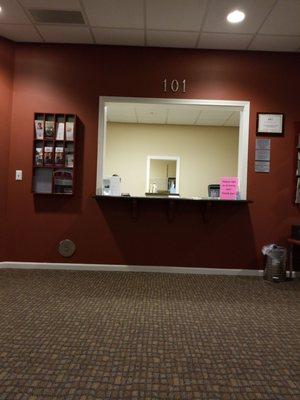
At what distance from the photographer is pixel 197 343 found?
204 centimetres

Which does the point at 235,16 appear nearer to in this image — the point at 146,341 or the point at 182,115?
the point at 182,115

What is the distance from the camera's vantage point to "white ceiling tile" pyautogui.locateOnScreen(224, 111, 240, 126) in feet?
20.5

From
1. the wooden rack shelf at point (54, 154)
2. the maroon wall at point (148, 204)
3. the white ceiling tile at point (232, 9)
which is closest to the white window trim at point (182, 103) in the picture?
the maroon wall at point (148, 204)

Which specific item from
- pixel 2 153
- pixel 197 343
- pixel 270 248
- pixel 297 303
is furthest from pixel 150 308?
pixel 2 153

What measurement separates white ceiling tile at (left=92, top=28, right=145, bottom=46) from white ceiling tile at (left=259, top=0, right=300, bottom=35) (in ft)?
4.75

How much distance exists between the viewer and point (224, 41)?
387cm

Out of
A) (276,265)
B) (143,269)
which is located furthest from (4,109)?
(276,265)

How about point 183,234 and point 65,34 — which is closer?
point 65,34

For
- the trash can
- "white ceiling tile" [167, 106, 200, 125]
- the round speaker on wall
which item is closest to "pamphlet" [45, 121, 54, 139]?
the round speaker on wall

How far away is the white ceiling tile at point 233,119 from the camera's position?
6262 mm

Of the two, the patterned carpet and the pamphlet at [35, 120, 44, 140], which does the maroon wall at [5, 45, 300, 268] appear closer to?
the pamphlet at [35, 120, 44, 140]

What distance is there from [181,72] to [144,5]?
1.04 metres

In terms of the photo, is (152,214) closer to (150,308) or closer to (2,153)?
(150,308)

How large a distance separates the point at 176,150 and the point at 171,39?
3628mm
